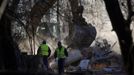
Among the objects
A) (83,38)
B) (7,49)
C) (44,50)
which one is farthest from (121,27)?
(83,38)

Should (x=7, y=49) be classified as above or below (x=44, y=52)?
above

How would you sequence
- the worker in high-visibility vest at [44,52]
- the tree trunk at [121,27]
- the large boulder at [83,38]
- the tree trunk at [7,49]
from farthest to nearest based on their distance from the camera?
the large boulder at [83,38], the worker in high-visibility vest at [44,52], the tree trunk at [7,49], the tree trunk at [121,27]

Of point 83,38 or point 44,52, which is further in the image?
point 83,38

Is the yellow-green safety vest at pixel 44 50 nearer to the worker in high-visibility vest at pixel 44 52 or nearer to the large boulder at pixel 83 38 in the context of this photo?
the worker in high-visibility vest at pixel 44 52

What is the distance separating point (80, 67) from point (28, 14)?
22.0 ft

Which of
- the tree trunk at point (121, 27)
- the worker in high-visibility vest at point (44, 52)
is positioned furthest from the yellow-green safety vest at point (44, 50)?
the tree trunk at point (121, 27)

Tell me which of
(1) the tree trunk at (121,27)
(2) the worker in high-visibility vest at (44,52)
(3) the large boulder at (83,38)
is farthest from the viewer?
(3) the large boulder at (83,38)

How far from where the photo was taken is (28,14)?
25656mm

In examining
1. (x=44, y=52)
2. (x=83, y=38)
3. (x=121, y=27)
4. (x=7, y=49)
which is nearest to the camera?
(x=121, y=27)

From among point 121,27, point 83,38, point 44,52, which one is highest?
point 121,27

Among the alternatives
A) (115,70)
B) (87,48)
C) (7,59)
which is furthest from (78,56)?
(7,59)

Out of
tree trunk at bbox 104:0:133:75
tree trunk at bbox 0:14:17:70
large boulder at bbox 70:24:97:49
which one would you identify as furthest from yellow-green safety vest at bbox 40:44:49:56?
tree trunk at bbox 104:0:133:75

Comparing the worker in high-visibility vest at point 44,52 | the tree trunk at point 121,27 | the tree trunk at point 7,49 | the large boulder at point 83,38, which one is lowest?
A: the large boulder at point 83,38

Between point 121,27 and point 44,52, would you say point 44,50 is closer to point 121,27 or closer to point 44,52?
Answer: point 44,52
